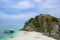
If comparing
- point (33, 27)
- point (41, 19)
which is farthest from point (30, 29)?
point (41, 19)

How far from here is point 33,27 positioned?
116 meters

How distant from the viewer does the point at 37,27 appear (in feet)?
382

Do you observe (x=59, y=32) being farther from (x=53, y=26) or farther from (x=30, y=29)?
(x=30, y=29)

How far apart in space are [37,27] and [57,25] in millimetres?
47424

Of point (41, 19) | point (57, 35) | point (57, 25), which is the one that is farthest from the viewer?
point (41, 19)

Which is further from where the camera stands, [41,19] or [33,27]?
[33,27]

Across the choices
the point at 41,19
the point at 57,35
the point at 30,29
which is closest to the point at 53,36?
the point at 57,35

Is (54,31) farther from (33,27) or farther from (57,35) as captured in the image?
(33,27)

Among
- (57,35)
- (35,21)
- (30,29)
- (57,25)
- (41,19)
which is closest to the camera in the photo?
(57,35)

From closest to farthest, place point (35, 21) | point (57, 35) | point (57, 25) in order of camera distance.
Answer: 1. point (57, 35)
2. point (57, 25)
3. point (35, 21)

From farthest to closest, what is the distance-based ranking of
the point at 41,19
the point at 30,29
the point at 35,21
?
1. the point at 35,21
2. the point at 30,29
3. the point at 41,19

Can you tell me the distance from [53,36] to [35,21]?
57.6 metres

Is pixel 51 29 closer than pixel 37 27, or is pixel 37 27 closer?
pixel 51 29

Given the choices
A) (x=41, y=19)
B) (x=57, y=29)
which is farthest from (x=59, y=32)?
(x=41, y=19)
